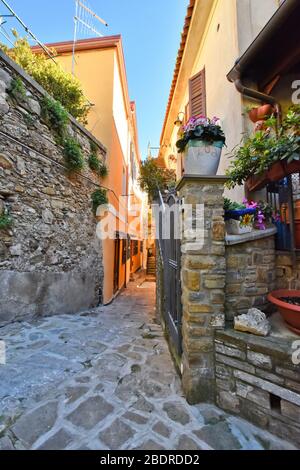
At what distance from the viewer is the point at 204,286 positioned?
204 centimetres

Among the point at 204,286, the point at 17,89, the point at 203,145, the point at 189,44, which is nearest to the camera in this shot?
the point at 204,286

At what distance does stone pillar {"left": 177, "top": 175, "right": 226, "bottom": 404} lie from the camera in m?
2.02

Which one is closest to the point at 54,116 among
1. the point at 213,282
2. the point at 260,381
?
the point at 213,282

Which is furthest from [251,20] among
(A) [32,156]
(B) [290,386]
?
(B) [290,386]

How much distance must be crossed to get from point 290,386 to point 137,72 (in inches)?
461

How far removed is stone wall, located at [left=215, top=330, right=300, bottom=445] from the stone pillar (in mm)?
117

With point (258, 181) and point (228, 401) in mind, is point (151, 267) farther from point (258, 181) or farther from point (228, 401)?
point (228, 401)

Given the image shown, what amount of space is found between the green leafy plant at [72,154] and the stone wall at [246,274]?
401 centimetres

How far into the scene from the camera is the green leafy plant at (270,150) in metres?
2.04

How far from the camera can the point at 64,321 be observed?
393 cm

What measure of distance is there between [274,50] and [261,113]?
1002 mm

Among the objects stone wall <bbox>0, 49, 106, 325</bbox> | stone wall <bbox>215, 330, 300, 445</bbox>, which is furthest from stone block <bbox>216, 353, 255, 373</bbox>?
stone wall <bbox>0, 49, 106, 325</bbox>

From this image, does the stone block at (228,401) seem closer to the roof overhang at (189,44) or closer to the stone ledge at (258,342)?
the stone ledge at (258,342)
